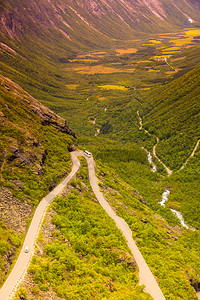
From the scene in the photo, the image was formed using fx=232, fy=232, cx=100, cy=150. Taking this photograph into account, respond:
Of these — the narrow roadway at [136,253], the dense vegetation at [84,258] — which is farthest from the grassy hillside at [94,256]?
the narrow roadway at [136,253]

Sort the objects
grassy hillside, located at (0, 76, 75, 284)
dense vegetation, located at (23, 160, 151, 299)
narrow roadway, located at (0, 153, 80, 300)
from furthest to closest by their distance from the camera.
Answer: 1. grassy hillside, located at (0, 76, 75, 284)
2. dense vegetation, located at (23, 160, 151, 299)
3. narrow roadway, located at (0, 153, 80, 300)

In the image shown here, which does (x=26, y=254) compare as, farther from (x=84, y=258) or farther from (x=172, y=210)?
(x=172, y=210)

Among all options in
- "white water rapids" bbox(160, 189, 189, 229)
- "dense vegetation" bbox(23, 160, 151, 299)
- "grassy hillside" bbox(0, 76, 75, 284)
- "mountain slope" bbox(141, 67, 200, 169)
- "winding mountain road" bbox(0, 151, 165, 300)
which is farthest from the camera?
"mountain slope" bbox(141, 67, 200, 169)

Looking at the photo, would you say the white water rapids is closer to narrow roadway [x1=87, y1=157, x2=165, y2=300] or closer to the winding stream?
the winding stream

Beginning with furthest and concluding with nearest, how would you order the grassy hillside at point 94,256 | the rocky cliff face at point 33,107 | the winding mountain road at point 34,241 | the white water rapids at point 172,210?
1. the white water rapids at point 172,210
2. the rocky cliff face at point 33,107
3. the grassy hillside at point 94,256
4. the winding mountain road at point 34,241

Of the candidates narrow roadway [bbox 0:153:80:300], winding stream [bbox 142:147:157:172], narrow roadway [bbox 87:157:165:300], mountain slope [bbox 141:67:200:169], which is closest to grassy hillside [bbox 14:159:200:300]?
narrow roadway [bbox 0:153:80:300]

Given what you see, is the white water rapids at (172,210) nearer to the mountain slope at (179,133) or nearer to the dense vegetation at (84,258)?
the mountain slope at (179,133)

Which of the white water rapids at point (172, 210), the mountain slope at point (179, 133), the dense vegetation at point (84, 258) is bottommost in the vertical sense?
the white water rapids at point (172, 210)

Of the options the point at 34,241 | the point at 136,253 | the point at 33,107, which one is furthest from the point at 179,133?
the point at 34,241
